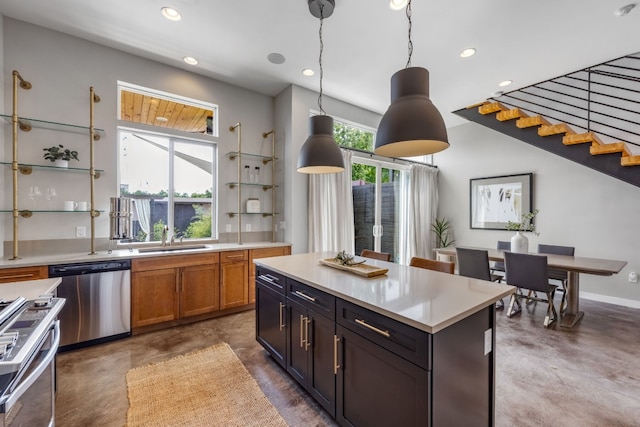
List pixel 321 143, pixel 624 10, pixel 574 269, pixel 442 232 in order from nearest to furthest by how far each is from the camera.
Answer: pixel 321 143, pixel 624 10, pixel 574 269, pixel 442 232

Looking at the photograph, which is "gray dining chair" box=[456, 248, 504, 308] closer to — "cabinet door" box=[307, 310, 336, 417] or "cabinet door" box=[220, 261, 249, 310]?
"cabinet door" box=[307, 310, 336, 417]

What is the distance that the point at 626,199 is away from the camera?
12.5 feet

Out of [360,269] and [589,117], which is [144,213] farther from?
[589,117]

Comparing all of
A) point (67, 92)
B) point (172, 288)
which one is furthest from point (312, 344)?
point (67, 92)

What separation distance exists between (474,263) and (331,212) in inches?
84.5

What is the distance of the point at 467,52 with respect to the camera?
3271 millimetres

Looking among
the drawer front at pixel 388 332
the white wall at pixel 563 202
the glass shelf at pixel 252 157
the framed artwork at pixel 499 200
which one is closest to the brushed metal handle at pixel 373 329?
the drawer front at pixel 388 332

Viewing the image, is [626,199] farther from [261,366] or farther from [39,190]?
[39,190]

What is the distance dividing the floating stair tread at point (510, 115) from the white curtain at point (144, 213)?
5.39 metres

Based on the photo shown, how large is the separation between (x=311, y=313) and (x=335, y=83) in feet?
11.4

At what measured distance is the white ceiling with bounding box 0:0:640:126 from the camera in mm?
2559

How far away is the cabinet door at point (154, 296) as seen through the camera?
116 inches

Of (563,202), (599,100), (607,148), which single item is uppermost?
(599,100)

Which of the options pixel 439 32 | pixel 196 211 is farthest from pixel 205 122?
pixel 439 32
